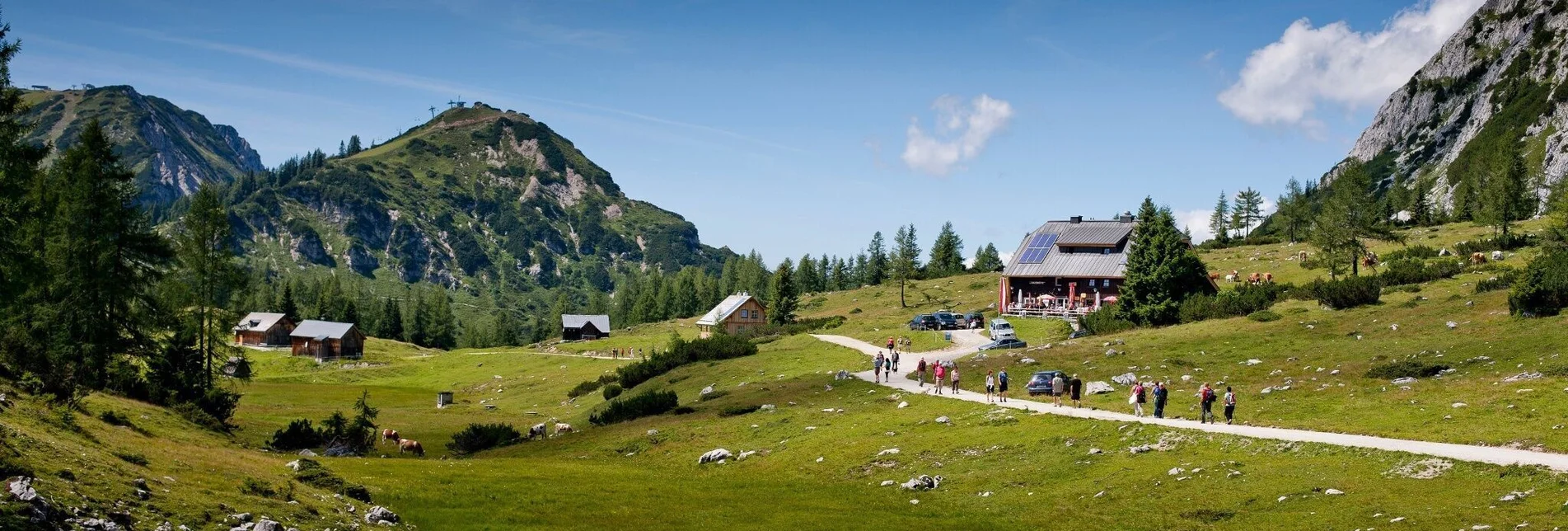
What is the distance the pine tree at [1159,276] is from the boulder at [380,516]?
6365cm

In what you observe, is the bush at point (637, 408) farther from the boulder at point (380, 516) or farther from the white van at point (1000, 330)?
the boulder at point (380, 516)

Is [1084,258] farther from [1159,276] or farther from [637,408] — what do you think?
[637,408]

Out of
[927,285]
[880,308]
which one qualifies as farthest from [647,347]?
[927,285]

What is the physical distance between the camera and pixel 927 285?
160750 mm

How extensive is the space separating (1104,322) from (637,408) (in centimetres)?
4005

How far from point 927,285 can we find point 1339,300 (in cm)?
9322

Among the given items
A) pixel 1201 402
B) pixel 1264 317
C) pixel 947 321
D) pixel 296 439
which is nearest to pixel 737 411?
pixel 296 439

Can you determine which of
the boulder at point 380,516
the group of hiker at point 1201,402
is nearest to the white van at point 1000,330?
the group of hiker at point 1201,402

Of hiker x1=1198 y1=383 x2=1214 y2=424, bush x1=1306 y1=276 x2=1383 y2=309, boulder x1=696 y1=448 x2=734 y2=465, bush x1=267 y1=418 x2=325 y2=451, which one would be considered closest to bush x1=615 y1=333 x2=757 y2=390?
bush x1=267 y1=418 x2=325 y2=451

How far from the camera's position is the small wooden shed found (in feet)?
525

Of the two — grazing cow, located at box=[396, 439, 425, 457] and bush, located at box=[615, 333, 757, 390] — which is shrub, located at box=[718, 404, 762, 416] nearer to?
grazing cow, located at box=[396, 439, 425, 457]

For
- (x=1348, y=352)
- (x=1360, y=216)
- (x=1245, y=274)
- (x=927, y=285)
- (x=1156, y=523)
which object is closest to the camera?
(x=1156, y=523)

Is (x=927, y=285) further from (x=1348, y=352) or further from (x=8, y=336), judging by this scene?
(x=8, y=336)

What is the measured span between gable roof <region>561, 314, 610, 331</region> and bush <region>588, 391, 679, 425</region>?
398ft
